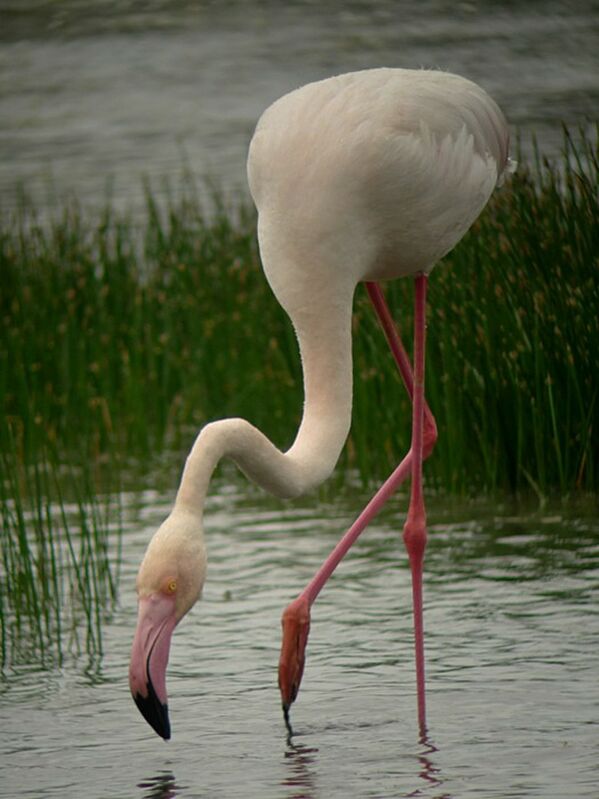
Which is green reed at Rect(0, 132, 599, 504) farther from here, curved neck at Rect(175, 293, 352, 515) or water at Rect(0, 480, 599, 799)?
curved neck at Rect(175, 293, 352, 515)

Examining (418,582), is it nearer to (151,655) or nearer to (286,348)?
(151,655)

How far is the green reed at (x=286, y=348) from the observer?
8.72 m

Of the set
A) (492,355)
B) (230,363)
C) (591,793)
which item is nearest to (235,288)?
(230,363)

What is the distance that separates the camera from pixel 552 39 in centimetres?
2645

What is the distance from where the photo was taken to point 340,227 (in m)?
6.16

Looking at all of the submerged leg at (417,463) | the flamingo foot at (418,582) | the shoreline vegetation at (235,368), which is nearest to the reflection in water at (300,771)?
the flamingo foot at (418,582)

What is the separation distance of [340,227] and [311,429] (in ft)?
2.17

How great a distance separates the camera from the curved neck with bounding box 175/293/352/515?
18.1ft

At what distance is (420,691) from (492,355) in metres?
3.22

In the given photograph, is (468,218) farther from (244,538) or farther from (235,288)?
(235,288)

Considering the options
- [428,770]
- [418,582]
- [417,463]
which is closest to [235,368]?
[417,463]

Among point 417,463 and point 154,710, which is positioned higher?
point 417,463

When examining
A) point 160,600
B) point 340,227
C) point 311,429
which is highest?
point 340,227

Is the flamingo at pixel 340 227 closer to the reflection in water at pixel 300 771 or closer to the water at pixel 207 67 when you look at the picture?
the reflection in water at pixel 300 771
